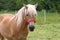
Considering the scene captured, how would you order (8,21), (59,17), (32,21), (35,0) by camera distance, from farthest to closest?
(59,17) < (35,0) < (8,21) < (32,21)

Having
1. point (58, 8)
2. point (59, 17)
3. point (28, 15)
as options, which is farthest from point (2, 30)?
point (58, 8)

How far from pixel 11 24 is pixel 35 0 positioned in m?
13.6

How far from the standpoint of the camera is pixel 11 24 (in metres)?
6.25

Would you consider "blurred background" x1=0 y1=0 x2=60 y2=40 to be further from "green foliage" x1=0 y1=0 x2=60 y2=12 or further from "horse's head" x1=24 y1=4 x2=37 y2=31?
"horse's head" x1=24 y1=4 x2=37 y2=31

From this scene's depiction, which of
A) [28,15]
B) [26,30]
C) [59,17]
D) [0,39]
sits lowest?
[59,17]

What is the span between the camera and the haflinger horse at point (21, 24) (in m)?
5.53

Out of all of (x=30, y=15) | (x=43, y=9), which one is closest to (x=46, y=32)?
(x=30, y=15)

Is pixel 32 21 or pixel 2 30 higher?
pixel 32 21

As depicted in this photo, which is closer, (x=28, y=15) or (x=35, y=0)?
(x=28, y=15)

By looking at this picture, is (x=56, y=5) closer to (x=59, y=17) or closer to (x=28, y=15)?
(x=59, y=17)

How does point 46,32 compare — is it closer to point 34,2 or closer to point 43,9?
point 34,2

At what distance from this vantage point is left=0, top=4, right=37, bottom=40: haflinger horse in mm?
5531

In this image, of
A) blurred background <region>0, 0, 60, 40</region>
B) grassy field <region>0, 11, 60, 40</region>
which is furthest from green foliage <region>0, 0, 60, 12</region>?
grassy field <region>0, 11, 60, 40</region>

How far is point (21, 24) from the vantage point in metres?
6.05
